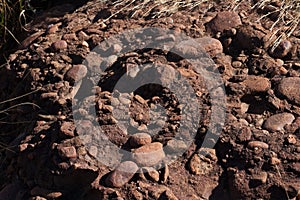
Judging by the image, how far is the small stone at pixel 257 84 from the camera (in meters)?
2.58

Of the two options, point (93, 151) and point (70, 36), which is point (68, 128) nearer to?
point (93, 151)

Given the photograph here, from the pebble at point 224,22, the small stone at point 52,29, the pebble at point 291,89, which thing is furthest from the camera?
the small stone at point 52,29

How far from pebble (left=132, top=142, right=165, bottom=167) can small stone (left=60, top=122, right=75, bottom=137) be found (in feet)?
0.85

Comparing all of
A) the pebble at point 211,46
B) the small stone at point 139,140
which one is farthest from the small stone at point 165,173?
the pebble at point 211,46

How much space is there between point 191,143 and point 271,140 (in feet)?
0.93

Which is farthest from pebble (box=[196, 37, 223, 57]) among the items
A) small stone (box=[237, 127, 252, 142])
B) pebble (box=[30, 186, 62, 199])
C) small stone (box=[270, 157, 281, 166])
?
pebble (box=[30, 186, 62, 199])

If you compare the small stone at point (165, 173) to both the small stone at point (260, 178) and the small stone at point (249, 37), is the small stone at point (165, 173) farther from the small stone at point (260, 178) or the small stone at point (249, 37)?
the small stone at point (249, 37)

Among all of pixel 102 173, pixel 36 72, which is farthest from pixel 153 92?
pixel 36 72

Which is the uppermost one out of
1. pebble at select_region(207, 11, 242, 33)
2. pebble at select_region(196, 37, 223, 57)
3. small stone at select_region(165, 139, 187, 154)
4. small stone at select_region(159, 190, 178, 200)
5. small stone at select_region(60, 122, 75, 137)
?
pebble at select_region(207, 11, 242, 33)

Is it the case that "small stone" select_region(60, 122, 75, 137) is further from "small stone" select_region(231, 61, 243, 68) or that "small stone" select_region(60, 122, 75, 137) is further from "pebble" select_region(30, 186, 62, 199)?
"small stone" select_region(231, 61, 243, 68)

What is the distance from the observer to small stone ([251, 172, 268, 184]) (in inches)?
91.3

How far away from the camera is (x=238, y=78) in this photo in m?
2.63

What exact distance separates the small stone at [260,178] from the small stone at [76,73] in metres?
0.85

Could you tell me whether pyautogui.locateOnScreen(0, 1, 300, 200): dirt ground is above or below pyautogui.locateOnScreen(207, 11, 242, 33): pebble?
below
